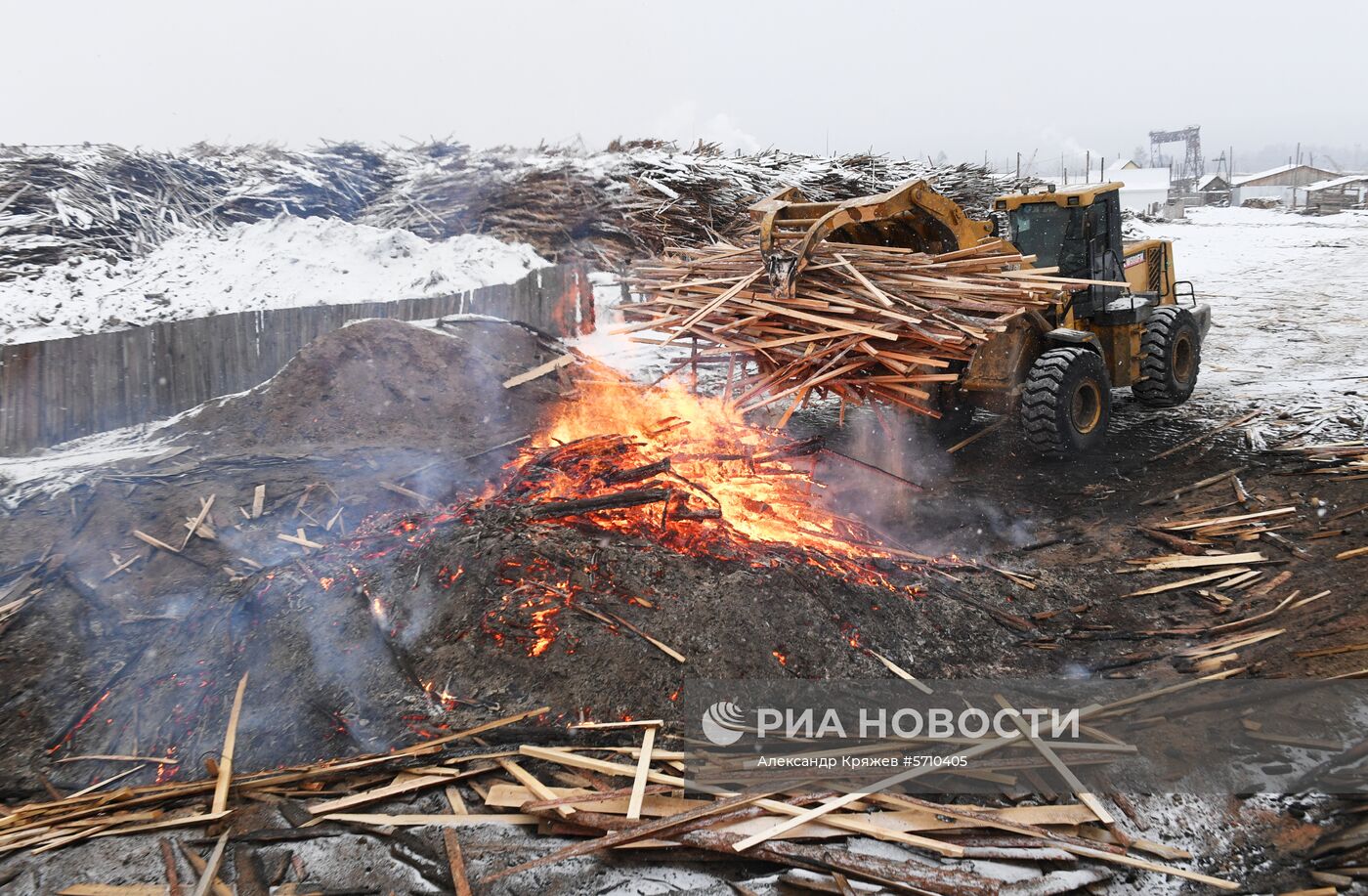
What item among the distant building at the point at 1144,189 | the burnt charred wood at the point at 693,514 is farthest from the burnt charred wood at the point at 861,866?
the distant building at the point at 1144,189

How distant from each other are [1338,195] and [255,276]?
49447 millimetres

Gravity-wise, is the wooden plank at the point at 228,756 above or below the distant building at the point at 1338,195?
below

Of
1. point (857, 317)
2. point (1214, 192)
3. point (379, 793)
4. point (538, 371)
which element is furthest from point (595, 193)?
point (1214, 192)

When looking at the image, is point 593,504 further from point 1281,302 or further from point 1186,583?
point 1281,302

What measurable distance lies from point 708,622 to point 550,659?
1.09 metres

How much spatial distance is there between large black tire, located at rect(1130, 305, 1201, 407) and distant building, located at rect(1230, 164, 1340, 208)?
46.6 m

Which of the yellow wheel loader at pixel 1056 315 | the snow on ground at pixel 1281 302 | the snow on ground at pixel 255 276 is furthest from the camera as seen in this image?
the snow on ground at pixel 255 276

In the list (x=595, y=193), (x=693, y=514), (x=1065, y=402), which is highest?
(x=595, y=193)

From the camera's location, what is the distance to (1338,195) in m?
40.1

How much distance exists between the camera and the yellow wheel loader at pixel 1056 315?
25.6 feet

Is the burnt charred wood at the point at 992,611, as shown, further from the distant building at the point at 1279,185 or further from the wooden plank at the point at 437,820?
the distant building at the point at 1279,185

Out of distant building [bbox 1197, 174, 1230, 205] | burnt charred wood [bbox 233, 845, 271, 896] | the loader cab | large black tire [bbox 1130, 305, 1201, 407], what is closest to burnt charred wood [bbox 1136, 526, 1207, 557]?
the loader cab

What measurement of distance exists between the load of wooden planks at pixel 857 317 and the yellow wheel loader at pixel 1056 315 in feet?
1.13

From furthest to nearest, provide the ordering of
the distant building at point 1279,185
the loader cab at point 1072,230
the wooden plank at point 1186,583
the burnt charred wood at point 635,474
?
the distant building at point 1279,185 → the loader cab at point 1072,230 → the burnt charred wood at point 635,474 → the wooden plank at point 1186,583
